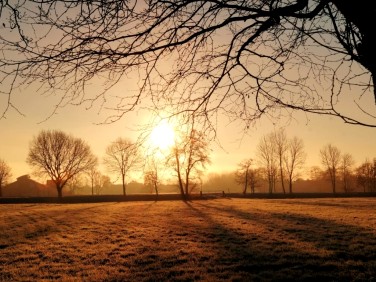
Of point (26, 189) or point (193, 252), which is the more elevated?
point (26, 189)

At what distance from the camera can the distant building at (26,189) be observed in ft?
295

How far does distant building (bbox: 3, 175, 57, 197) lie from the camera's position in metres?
89.9

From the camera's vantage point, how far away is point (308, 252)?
35.4 feet

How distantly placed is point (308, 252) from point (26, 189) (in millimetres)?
93624

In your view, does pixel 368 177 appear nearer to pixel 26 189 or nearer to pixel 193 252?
pixel 193 252

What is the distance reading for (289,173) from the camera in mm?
71000

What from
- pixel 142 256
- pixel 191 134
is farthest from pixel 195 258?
pixel 191 134

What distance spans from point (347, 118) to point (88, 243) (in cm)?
1248

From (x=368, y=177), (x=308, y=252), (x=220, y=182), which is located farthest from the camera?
(x=220, y=182)

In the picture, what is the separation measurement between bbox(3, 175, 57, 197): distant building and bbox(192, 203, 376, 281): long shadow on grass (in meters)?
87.1

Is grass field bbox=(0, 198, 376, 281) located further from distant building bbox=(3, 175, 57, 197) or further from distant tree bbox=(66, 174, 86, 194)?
distant building bbox=(3, 175, 57, 197)

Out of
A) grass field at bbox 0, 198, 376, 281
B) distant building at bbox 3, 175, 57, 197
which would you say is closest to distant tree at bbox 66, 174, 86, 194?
distant building at bbox 3, 175, 57, 197

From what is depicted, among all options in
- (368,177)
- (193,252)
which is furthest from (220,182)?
(193,252)

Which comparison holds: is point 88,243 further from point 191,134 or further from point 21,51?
point 21,51
